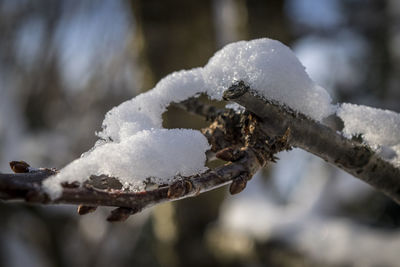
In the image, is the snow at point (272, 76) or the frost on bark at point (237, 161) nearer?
the frost on bark at point (237, 161)

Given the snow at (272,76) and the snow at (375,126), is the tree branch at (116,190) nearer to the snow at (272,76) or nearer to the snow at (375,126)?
the snow at (272,76)

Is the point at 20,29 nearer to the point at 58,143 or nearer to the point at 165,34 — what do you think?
the point at 58,143

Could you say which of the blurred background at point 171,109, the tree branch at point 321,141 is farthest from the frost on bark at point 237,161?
the blurred background at point 171,109

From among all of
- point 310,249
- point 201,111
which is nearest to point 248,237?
point 310,249

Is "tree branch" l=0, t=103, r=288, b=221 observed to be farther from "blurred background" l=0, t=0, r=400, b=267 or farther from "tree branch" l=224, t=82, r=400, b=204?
"blurred background" l=0, t=0, r=400, b=267

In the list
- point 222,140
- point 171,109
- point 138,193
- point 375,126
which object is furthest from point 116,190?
point 171,109

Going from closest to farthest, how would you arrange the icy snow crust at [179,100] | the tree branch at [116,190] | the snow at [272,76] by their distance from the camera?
the tree branch at [116,190] < the icy snow crust at [179,100] < the snow at [272,76]
